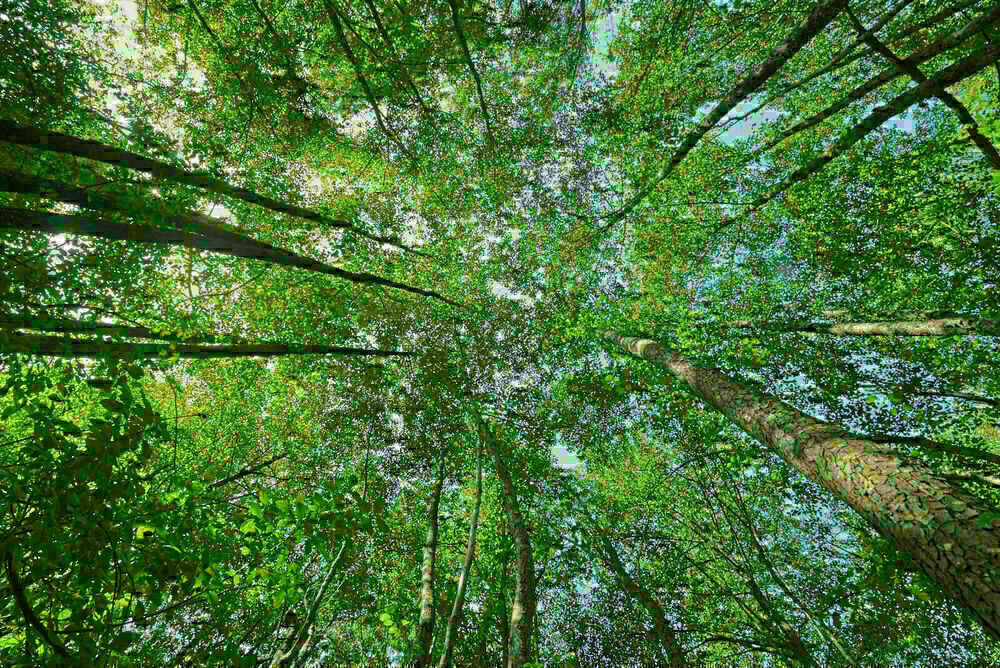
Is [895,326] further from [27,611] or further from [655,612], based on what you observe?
[27,611]

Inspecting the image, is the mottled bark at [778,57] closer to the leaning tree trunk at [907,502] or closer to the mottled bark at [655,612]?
the leaning tree trunk at [907,502]

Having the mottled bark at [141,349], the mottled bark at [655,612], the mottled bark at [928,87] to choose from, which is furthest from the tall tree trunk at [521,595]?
the mottled bark at [928,87]

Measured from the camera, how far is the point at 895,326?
6441mm

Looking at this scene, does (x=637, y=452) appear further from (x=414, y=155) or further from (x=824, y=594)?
(x=414, y=155)

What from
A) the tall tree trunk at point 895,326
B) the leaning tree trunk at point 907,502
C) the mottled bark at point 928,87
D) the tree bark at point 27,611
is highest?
the mottled bark at point 928,87

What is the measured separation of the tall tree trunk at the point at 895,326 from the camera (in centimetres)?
534

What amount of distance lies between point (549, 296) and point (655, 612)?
25.1ft

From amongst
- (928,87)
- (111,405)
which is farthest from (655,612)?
(928,87)

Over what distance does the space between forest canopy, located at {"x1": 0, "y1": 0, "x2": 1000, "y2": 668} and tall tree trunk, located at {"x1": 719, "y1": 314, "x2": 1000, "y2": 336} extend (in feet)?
0.23

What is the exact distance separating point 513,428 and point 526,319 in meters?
3.07

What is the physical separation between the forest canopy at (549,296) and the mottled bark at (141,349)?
0.86ft

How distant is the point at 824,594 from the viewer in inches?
287

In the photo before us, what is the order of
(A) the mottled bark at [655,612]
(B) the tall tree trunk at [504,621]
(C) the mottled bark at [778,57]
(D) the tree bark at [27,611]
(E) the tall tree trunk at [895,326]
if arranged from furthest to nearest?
(B) the tall tree trunk at [504,621] → (A) the mottled bark at [655,612] → (E) the tall tree trunk at [895,326] → (C) the mottled bark at [778,57] → (D) the tree bark at [27,611]

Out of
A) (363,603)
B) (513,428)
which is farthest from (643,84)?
(363,603)
